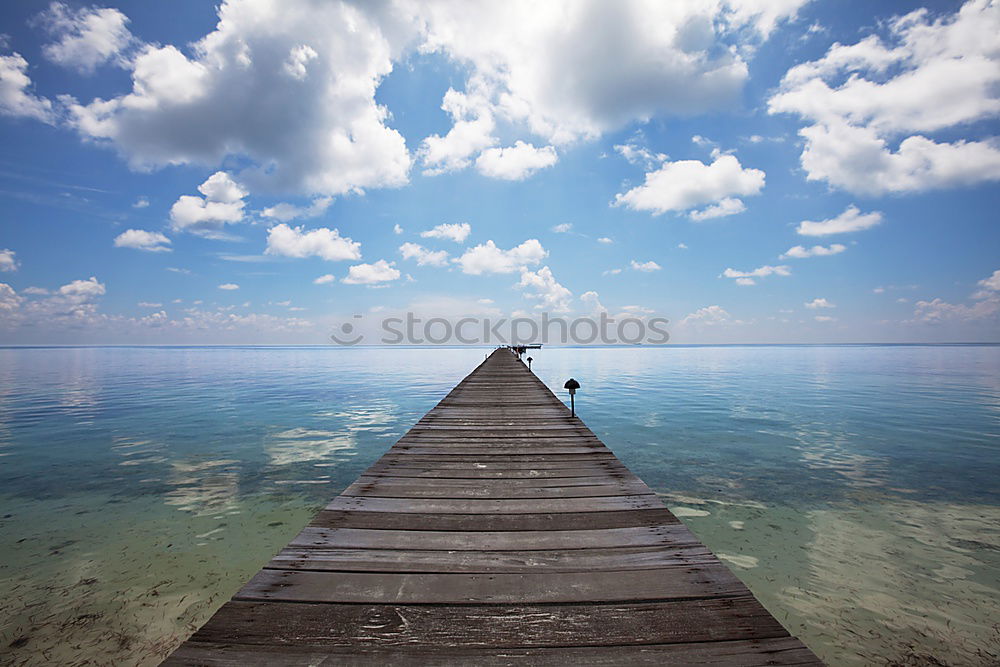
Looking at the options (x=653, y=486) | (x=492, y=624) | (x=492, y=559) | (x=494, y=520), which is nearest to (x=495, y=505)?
(x=494, y=520)

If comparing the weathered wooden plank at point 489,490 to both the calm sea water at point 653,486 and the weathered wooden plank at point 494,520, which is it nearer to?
the weathered wooden plank at point 494,520

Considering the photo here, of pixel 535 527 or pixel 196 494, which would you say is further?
pixel 196 494

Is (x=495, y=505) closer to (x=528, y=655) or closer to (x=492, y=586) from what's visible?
(x=492, y=586)

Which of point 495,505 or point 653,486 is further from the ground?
point 495,505

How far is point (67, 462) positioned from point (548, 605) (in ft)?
52.3

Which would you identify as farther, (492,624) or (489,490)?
(489,490)

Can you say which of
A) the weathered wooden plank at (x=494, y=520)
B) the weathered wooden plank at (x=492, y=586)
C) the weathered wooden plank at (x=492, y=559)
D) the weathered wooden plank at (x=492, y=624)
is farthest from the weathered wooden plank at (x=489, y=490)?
the weathered wooden plank at (x=492, y=624)

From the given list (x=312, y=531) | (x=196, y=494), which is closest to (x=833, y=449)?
(x=312, y=531)

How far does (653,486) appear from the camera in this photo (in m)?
9.50

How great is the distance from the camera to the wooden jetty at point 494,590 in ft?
6.95

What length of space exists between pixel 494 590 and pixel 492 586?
0.04m

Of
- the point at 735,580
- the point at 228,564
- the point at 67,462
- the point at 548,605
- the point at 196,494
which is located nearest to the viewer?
the point at 548,605

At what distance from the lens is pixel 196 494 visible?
29.4 feet

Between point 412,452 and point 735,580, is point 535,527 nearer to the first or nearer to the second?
point 735,580
